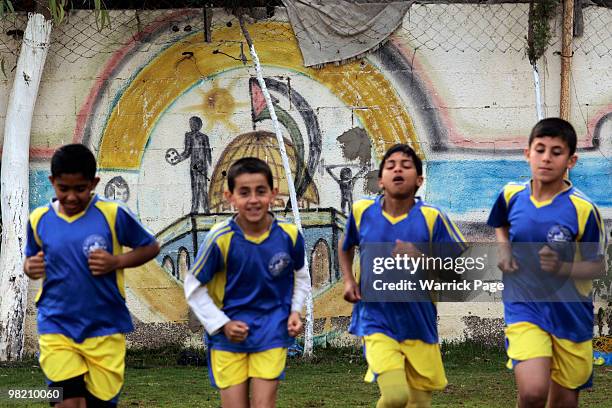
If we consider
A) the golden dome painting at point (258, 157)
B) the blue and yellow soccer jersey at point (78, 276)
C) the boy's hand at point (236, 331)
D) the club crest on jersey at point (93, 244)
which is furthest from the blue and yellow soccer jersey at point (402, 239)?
the golden dome painting at point (258, 157)

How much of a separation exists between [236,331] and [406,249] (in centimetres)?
110

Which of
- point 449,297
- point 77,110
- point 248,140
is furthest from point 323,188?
point 77,110

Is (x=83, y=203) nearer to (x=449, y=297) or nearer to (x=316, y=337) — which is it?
(x=449, y=297)

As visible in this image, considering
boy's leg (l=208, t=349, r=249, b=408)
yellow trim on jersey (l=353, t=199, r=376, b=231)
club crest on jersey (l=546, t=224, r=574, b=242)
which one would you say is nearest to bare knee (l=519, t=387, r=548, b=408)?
club crest on jersey (l=546, t=224, r=574, b=242)

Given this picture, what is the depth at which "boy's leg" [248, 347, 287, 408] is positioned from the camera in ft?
17.3

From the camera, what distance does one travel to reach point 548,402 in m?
5.80

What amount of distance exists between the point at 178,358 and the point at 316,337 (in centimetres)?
133

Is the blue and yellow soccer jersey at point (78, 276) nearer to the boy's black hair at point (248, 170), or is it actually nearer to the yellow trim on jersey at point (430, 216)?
the boy's black hair at point (248, 170)

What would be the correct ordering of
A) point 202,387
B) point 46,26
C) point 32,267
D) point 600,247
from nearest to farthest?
point 32,267
point 600,247
point 202,387
point 46,26

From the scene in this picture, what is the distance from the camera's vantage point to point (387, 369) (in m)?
5.59

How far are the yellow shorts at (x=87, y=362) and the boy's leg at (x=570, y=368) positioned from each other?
7.60ft

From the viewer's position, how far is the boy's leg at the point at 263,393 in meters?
5.25

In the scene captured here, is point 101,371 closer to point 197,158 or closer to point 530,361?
point 530,361

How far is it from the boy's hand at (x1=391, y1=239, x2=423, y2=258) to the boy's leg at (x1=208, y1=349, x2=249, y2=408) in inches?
41.3
